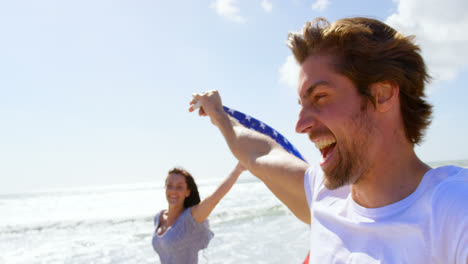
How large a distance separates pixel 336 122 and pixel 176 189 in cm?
449

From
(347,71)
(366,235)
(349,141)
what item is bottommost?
(366,235)

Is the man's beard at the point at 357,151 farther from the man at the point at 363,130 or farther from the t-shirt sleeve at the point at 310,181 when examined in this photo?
the t-shirt sleeve at the point at 310,181

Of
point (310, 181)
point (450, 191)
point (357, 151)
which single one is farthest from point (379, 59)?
point (310, 181)

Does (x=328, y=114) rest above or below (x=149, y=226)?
above

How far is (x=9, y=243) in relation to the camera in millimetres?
13211

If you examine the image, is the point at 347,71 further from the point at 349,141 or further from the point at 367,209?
the point at 367,209

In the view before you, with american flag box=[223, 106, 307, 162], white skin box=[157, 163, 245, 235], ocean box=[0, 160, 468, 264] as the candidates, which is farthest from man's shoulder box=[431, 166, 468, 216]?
ocean box=[0, 160, 468, 264]

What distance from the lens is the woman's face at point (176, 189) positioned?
5.48 m

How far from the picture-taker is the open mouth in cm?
147

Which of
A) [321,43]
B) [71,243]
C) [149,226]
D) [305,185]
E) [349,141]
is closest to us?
[349,141]

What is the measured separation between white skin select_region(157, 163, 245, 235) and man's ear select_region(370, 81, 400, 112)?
11.3ft

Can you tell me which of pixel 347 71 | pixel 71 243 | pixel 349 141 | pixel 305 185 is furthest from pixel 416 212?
pixel 71 243

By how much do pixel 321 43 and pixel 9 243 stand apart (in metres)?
15.5

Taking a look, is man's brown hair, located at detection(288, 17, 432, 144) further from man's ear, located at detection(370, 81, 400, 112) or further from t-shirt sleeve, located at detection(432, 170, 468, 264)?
t-shirt sleeve, located at detection(432, 170, 468, 264)
